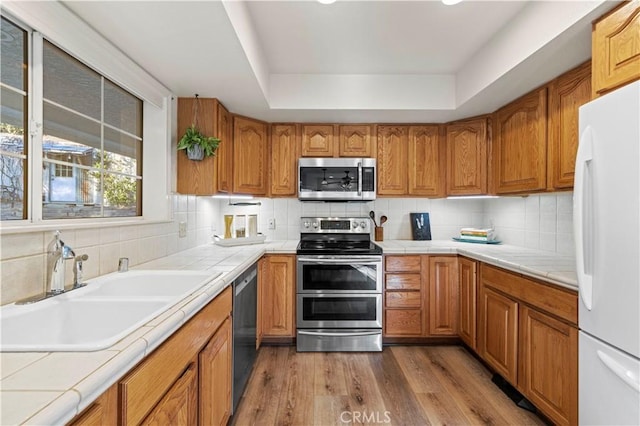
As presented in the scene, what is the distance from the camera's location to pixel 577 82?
1854 millimetres

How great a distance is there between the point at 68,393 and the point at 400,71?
2883mm

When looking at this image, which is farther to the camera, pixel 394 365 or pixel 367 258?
pixel 367 258

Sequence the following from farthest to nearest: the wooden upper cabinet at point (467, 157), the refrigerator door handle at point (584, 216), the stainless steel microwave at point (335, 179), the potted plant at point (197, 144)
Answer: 1. the stainless steel microwave at point (335, 179)
2. the wooden upper cabinet at point (467, 157)
3. the potted plant at point (197, 144)
4. the refrigerator door handle at point (584, 216)

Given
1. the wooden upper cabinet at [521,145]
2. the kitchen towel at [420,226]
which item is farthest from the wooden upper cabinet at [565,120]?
the kitchen towel at [420,226]

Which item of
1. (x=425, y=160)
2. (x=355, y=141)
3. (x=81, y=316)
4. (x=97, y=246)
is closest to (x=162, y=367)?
(x=81, y=316)

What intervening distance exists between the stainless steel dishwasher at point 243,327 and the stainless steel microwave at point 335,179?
0.98m

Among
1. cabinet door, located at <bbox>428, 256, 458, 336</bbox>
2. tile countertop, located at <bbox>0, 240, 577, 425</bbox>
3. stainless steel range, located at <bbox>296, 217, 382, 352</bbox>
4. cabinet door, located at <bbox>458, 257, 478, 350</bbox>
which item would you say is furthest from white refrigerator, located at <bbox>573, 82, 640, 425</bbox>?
tile countertop, located at <bbox>0, 240, 577, 425</bbox>

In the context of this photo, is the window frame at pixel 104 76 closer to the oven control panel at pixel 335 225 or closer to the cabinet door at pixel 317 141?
the cabinet door at pixel 317 141

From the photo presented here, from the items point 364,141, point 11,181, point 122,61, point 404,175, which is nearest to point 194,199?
point 122,61

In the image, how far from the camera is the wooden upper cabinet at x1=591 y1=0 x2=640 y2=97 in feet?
4.17

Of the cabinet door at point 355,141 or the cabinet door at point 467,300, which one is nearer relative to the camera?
the cabinet door at point 467,300

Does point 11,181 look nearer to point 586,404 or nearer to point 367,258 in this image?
point 367,258

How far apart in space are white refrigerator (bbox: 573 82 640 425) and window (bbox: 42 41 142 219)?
236cm

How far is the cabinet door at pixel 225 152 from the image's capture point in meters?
2.57
